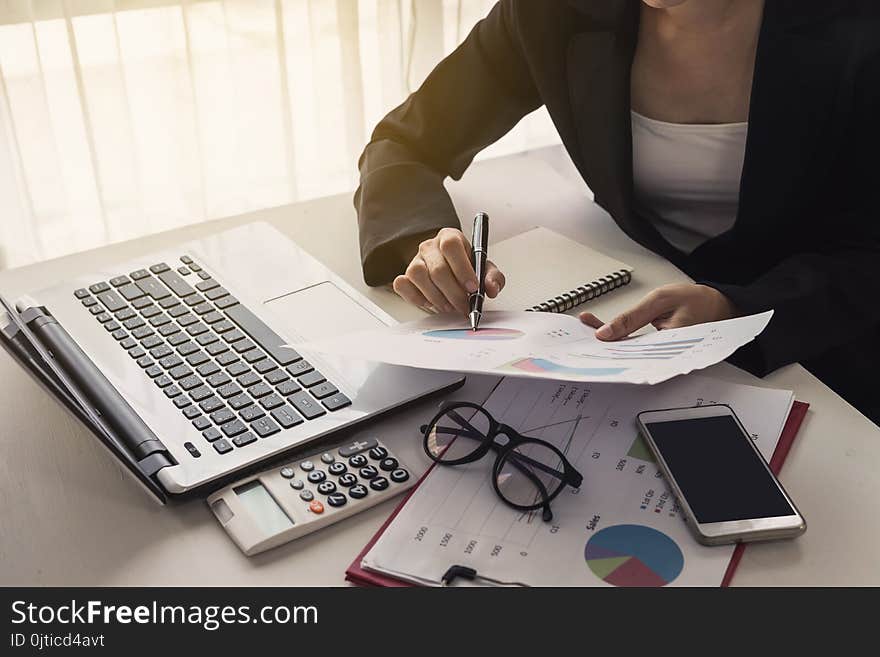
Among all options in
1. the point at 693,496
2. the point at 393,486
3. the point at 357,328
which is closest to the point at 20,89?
the point at 357,328

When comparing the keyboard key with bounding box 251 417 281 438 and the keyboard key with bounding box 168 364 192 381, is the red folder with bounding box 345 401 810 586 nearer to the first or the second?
the keyboard key with bounding box 251 417 281 438

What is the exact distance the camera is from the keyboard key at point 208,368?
83cm

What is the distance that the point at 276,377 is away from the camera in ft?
2.70

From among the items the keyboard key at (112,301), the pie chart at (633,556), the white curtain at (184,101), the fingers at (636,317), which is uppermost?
the fingers at (636,317)

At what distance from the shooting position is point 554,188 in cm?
129

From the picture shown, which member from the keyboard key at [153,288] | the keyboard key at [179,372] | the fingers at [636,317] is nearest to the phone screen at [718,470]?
the fingers at [636,317]

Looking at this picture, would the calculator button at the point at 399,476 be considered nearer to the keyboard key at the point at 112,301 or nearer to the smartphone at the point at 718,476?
the smartphone at the point at 718,476

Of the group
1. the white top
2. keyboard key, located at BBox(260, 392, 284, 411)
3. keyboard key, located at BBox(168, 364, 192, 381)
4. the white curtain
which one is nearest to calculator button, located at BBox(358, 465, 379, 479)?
keyboard key, located at BBox(260, 392, 284, 411)

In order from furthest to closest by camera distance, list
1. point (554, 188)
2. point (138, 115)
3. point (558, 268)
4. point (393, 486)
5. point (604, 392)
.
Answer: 1. point (138, 115)
2. point (554, 188)
3. point (558, 268)
4. point (604, 392)
5. point (393, 486)

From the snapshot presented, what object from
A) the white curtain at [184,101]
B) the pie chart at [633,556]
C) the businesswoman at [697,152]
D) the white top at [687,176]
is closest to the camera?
the pie chart at [633,556]

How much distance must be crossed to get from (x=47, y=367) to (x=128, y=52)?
1.29m

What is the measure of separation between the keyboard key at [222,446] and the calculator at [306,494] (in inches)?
1.2
